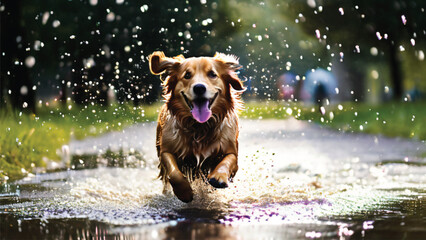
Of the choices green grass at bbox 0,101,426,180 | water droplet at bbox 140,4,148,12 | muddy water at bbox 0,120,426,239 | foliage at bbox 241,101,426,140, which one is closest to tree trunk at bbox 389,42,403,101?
foliage at bbox 241,101,426,140

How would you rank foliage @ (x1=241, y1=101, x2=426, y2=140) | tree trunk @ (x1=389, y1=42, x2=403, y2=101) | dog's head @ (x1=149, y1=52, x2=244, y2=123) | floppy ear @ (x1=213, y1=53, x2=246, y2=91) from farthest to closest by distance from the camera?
tree trunk @ (x1=389, y1=42, x2=403, y2=101)
foliage @ (x1=241, y1=101, x2=426, y2=140)
floppy ear @ (x1=213, y1=53, x2=246, y2=91)
dog's head @ (x1=149, y1=52, x2=244, y2=123)

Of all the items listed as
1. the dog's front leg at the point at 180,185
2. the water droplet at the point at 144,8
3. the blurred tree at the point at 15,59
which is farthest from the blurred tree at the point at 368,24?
the dog's front leg at the point at 180,185

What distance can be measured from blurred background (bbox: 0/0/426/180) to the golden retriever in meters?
2.56

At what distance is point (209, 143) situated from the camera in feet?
17.8

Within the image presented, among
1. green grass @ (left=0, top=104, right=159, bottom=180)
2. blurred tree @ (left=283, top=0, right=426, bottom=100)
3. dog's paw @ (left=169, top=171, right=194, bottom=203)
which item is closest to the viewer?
dog's paw @ (left=169, top=171, right=194, bottom=203)

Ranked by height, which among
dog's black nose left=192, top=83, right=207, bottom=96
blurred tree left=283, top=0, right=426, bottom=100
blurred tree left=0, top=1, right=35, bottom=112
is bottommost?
dog's black nose left=192, top=83, right=207, bottom=96

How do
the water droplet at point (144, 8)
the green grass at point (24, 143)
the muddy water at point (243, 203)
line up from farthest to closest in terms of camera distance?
the water droplet at point (144, 8)
the green grass at point (24, 143)
the muddy water at point (243, 203)

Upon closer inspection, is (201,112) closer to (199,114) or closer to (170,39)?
(199,114)

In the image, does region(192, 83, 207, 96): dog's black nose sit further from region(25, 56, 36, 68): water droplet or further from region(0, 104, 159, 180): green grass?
region(25, 56, 36, 68): water droplet

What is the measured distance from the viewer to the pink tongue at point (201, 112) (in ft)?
16.9

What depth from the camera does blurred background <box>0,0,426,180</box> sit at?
9359 mm

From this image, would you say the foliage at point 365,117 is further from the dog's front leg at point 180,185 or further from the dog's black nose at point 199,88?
the dog's front leg at point 180,185

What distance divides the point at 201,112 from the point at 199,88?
225 mm

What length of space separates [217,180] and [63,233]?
1.28m
